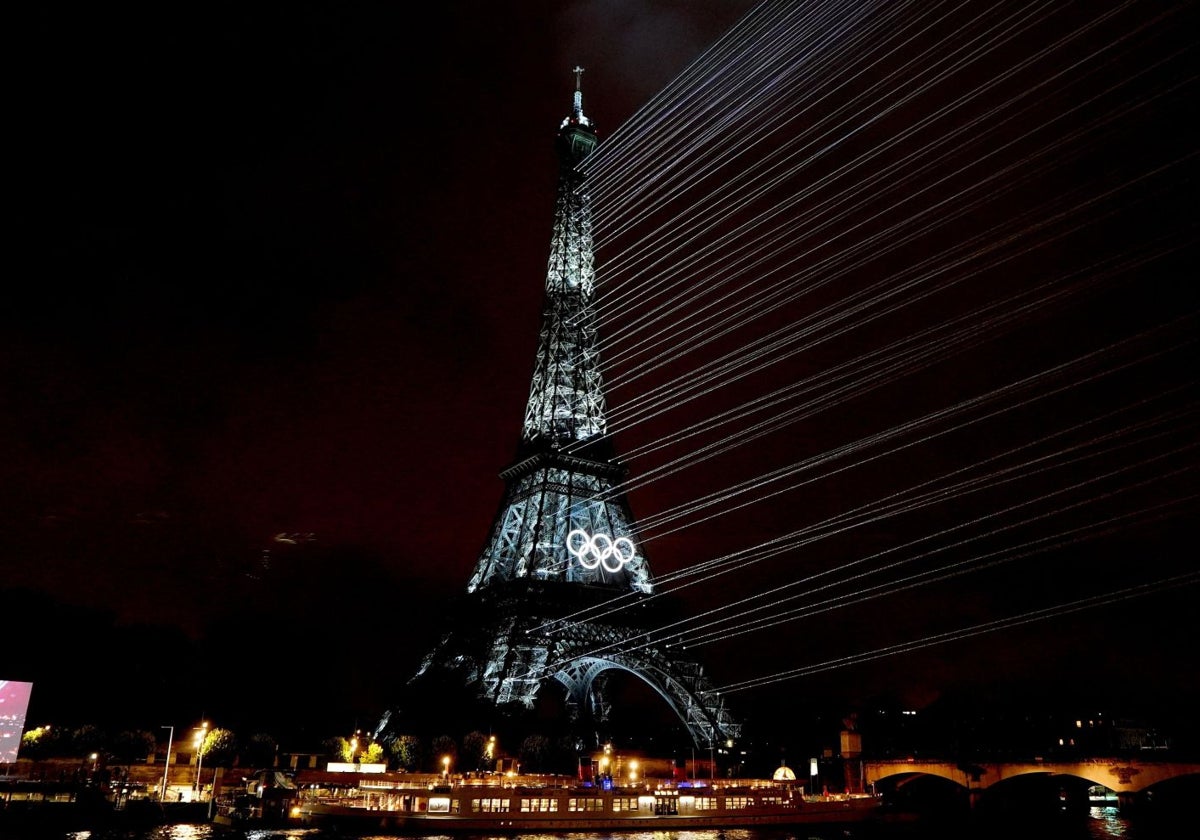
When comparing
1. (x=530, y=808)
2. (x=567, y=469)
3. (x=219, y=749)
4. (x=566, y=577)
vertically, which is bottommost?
(x=530, y=808)

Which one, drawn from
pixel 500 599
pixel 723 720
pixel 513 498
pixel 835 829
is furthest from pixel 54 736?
pixel 835 829

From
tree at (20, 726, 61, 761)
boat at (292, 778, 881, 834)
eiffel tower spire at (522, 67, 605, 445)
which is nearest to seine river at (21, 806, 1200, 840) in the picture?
boat at (292, 778, 881, 834)

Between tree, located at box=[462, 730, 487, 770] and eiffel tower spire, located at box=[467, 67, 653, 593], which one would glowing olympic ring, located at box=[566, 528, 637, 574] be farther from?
tree, located at box=[462, 730, 487, 770]

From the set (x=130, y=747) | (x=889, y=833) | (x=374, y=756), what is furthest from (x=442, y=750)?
(x=889, y=833)

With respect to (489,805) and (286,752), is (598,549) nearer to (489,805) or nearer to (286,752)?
(286,752)

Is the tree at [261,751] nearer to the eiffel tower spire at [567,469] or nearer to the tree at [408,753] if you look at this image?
the tree at [408,753]

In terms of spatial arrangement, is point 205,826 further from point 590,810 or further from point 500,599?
point 500,599
